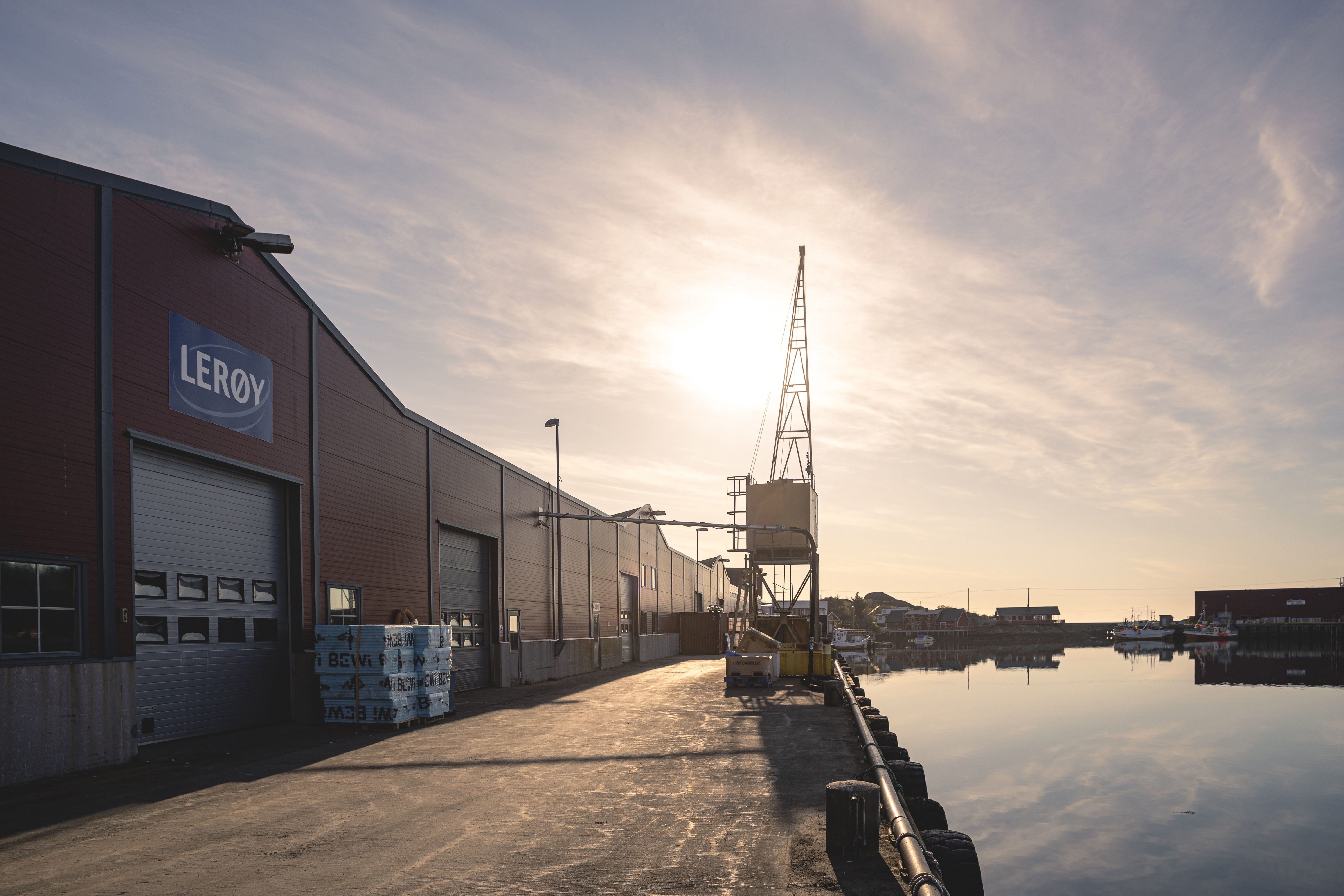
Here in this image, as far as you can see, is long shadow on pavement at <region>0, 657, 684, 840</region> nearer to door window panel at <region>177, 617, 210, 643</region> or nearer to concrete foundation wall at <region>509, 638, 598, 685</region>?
door window panel at <region>177, 617, 210, 643</region>

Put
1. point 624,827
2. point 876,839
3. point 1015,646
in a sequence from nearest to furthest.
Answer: point 876,839 < point 624,827 < point 1015,646

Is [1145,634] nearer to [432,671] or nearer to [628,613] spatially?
[628,613]

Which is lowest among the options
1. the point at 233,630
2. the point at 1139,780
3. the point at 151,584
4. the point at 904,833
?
the point at 1139,780

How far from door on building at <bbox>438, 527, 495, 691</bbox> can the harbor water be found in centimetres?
1473

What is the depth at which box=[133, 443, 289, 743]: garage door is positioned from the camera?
52.6ft

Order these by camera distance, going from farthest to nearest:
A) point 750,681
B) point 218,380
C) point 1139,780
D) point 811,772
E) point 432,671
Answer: point 750,681 < point 1139,780 < point 432,671 < point 218,380 < point 811,772

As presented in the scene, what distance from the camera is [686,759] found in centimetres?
1449

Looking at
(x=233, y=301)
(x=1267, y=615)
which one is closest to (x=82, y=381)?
(x=233, y=301)

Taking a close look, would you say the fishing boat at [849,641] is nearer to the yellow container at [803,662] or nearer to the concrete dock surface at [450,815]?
the yellow container at [803,662]

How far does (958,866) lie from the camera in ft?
29.2

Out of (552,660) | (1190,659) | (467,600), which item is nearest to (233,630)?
(467,600)

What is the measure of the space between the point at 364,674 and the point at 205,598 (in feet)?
11.4

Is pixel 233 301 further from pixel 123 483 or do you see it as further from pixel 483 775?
pixel 483 775

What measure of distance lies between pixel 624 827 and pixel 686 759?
493cm
